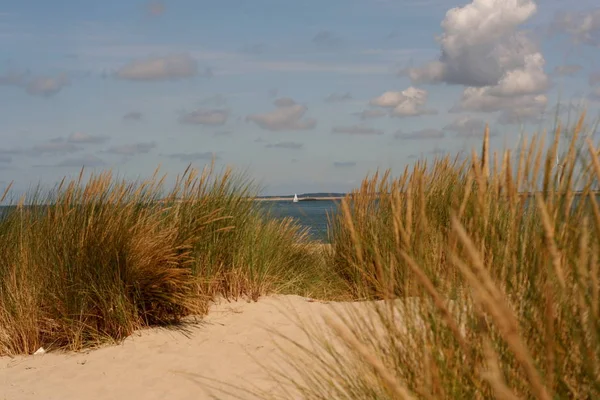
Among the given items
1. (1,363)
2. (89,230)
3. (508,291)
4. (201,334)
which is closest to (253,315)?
(201,334)

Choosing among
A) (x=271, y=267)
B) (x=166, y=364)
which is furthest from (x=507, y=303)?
(x=271, y=267)

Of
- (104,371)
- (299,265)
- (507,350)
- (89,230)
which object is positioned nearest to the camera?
(507,350)

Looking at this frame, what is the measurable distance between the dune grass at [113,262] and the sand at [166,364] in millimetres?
207

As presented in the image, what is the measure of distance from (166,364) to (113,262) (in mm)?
989

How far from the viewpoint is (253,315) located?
6316mm

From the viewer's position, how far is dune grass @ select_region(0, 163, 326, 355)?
223 inches

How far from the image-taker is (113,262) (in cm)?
565

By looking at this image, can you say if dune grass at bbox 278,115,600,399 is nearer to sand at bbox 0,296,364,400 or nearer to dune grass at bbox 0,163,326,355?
sand at bbox 0,296,364,400

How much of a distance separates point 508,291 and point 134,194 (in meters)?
4.48

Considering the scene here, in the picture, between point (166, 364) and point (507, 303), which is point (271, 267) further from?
point (507, 303)

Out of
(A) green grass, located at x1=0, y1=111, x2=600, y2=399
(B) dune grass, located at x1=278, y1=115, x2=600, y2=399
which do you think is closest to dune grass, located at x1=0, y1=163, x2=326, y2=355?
(A) green grass, located at x1=0, y1=111, x2=600, y2=399

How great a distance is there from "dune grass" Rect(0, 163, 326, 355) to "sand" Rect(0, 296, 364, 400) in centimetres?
21

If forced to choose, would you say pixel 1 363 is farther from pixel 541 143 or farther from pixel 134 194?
pixel 541 143

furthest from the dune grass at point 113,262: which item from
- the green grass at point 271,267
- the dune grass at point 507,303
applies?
the dune grass at point 507,303
